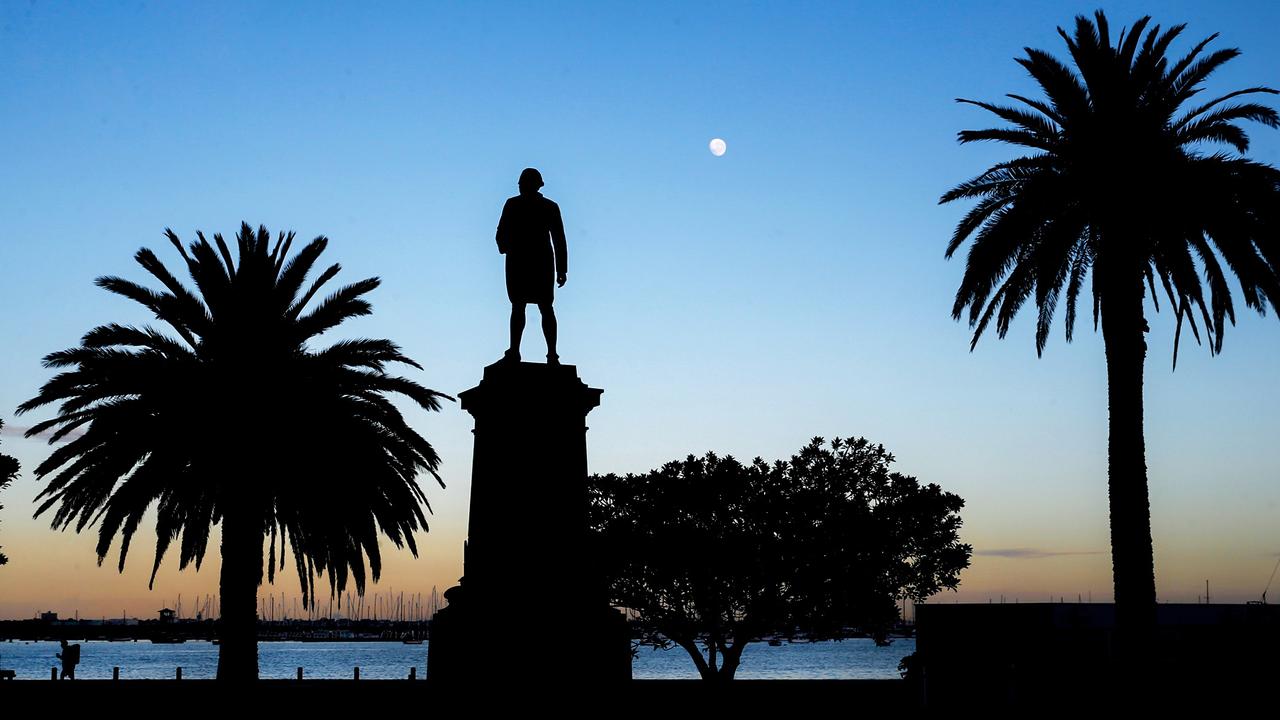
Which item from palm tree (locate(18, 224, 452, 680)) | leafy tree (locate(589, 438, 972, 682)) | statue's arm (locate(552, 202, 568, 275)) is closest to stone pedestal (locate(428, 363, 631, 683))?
statue's arm (locate(552, 202, 568, 275))

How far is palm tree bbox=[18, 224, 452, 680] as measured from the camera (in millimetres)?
21688

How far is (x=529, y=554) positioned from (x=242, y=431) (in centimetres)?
1037

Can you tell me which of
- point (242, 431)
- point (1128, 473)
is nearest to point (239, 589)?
point (242, 431)

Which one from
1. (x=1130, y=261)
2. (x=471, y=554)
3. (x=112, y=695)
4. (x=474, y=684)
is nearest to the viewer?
(x=474, y=684)

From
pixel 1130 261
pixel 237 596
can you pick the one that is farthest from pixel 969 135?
pixel 237 596

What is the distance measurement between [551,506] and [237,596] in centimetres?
1104

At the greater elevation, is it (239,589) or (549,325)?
(549,325)

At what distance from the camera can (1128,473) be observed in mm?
19547

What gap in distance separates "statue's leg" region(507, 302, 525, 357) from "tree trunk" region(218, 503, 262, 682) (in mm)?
9670

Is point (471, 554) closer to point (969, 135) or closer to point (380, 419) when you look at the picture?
point (380, 419)

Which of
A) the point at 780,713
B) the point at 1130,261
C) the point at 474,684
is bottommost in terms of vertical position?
the point at 780,713

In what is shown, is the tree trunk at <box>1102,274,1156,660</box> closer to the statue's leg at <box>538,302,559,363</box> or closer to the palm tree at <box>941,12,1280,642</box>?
the palm tree at <box>941,12,1280,642</box>

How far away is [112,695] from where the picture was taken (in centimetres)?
2694

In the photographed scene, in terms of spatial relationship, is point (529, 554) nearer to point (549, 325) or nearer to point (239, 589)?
point (549, 325)
